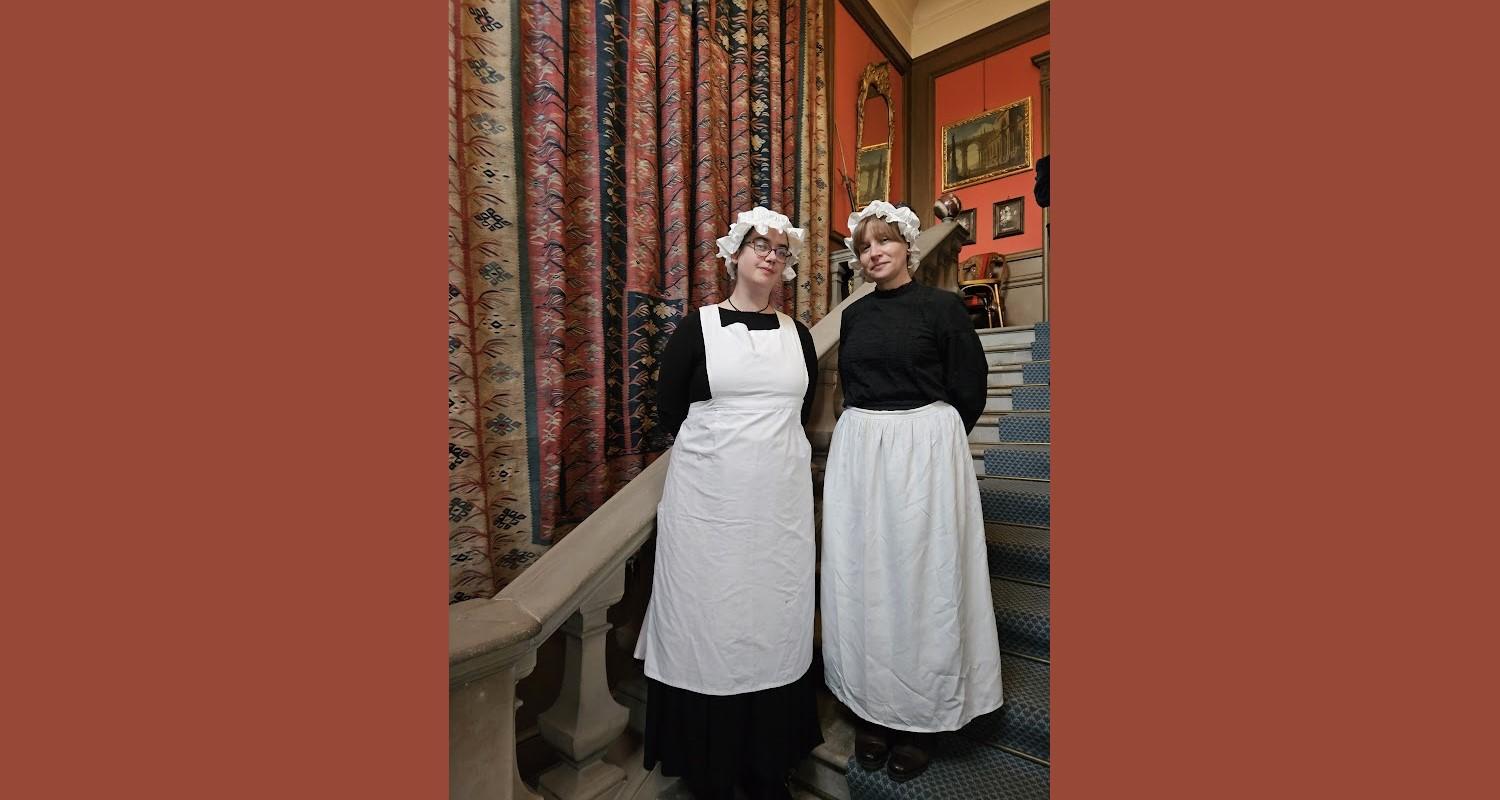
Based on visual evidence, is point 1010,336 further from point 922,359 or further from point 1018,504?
point 922,359

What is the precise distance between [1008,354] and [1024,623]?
174 cm

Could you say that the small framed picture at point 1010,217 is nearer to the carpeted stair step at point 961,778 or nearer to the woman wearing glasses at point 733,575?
the woman wearing glasses at point 733,575

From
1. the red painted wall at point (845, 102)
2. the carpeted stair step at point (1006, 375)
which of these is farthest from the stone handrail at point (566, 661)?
the red painted wall at point (845, 102)

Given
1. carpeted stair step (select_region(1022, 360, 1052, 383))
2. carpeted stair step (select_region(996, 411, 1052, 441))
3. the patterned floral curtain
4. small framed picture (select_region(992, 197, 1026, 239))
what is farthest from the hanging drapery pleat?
small framed picture (select_region(992, 197, 1026, 239))

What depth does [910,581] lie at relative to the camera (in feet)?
5.31

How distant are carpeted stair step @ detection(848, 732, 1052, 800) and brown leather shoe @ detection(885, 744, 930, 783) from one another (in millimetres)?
16

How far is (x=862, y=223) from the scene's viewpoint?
1835mm

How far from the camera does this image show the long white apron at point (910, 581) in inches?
63.6

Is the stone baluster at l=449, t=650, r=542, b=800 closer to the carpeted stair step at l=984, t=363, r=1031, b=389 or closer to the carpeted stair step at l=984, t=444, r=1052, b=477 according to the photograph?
the carpeted stair step at l=984, t=444, r=1052, b=477

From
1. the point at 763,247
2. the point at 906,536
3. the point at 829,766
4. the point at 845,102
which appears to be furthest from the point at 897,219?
the point at 845,102

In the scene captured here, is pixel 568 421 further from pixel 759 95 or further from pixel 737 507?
pixel 759 95

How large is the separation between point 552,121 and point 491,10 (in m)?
0.38

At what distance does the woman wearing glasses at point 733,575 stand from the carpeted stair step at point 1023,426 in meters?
1.50

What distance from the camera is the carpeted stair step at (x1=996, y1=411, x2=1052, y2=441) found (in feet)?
9.09
